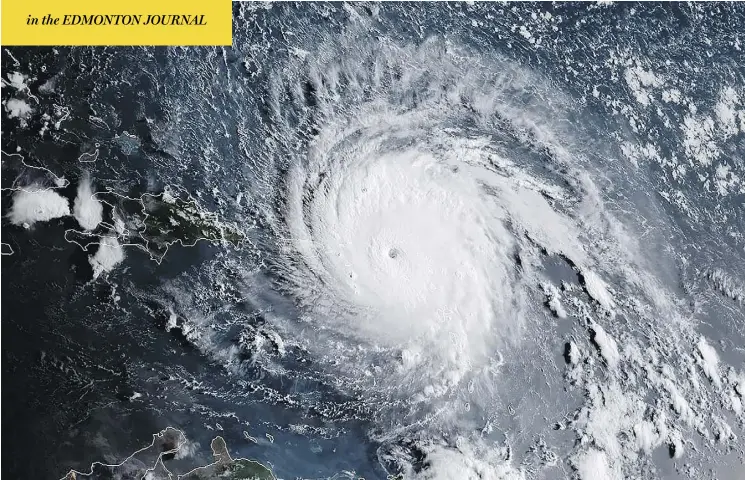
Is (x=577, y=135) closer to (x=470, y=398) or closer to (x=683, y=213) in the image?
(x=683, y=213)

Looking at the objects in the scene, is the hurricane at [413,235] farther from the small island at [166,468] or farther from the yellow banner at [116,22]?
the yellow banner at [116,22]

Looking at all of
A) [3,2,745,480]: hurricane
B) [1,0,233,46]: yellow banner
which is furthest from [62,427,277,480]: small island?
[1,0,233,46]: yellow banner

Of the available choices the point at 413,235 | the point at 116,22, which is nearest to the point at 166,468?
the point at 413,235

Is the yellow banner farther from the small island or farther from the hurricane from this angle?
the small island

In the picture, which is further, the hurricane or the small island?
the hurricane

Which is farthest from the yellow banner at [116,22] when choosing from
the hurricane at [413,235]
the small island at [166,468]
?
the small island at [166,468]

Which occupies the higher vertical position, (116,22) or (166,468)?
(116,22)

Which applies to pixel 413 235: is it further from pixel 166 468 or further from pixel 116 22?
pixel 116 22

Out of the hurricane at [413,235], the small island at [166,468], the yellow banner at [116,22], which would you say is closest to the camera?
the yellow banner at [116,22]

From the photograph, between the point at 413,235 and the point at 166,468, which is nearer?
the point at 166,468
